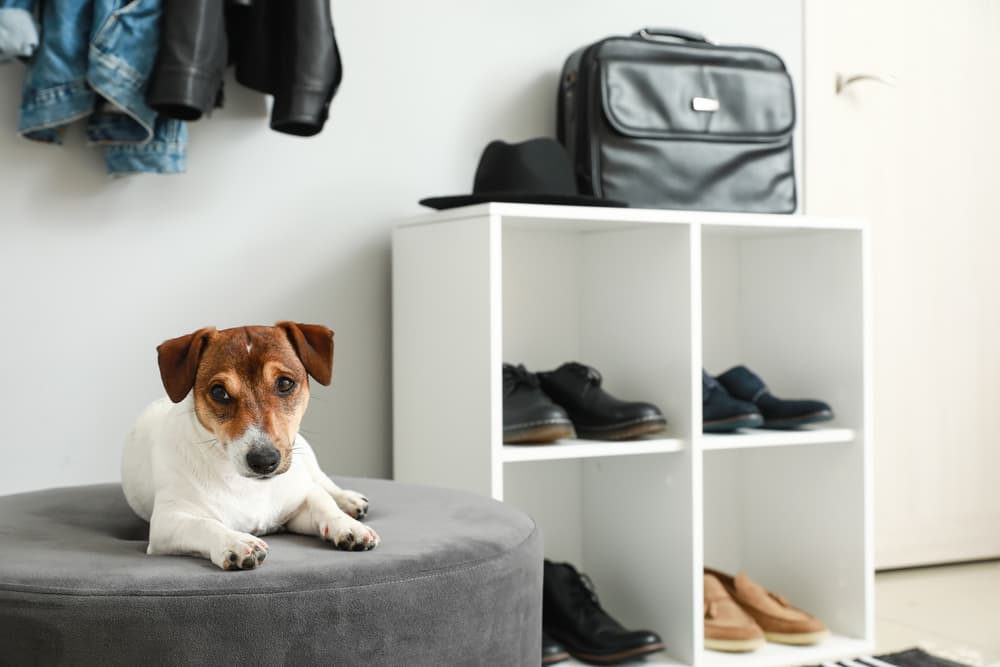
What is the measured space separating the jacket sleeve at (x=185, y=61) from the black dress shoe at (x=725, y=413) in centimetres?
102

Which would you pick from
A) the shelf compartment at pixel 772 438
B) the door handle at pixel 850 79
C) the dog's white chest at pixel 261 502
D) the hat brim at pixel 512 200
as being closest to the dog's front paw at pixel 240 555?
the dog's white chest at pixel 261 502

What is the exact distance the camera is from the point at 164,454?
1157mm

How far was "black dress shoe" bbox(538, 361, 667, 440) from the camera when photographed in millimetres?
1773

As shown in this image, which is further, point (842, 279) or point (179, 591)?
point (842, 279)

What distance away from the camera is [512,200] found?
5.79 ft

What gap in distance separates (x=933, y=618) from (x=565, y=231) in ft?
3.67

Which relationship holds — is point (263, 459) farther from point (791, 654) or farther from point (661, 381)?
point (791, 654)

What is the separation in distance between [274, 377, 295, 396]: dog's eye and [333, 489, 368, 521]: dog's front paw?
23 cm

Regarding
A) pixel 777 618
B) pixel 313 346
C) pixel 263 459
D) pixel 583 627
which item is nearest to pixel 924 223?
pixel 777 618

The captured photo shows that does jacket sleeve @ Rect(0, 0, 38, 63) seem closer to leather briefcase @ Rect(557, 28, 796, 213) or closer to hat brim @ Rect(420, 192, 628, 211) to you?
hat brim @ Rect(420, 192, 628, 211)

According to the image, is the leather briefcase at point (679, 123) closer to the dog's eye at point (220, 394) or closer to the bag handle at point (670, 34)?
the bag handle at point (670, 34)

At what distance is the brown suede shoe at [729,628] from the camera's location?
1.84 m

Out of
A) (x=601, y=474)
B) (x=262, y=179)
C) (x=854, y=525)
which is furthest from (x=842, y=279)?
(x=262, y=179)

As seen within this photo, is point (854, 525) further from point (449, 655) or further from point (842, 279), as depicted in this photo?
point (449, 655)
